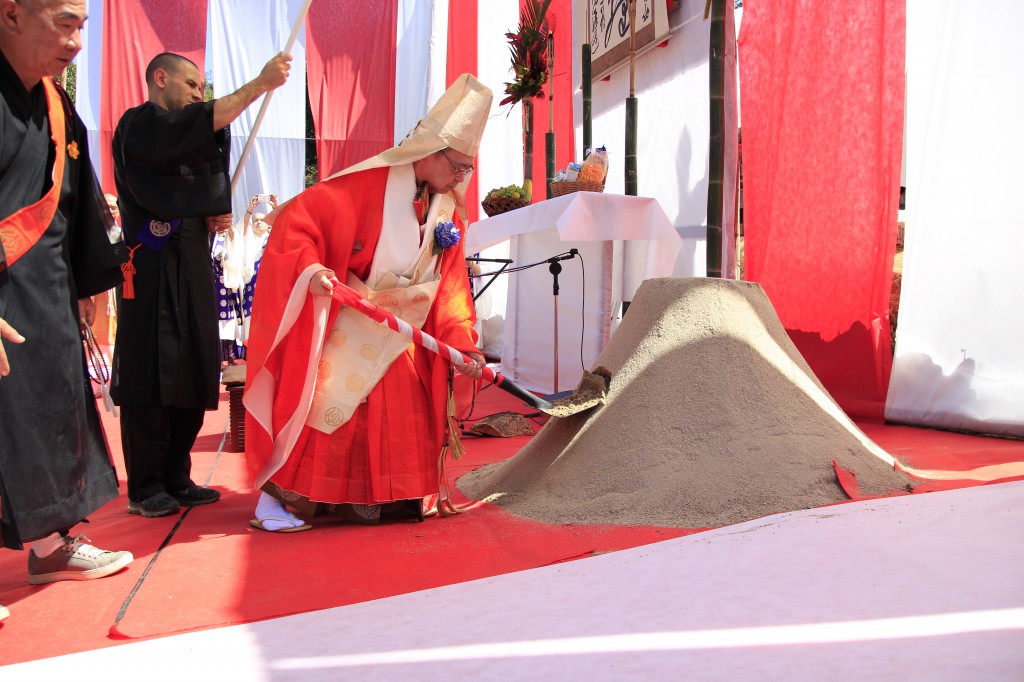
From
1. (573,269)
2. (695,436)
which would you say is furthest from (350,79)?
(695,436)

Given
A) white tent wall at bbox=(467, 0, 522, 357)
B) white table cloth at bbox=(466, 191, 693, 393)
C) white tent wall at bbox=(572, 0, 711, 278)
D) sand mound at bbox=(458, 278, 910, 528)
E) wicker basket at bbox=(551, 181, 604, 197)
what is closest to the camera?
sand mound at bbox=(458, 278, 910, 528)

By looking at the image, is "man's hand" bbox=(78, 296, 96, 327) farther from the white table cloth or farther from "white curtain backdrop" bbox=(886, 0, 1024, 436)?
"white curtain backdrop" bbox=(886, 0, 1024, 436)

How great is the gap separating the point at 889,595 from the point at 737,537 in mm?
515

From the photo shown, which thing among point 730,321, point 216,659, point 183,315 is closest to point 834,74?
point 730,321

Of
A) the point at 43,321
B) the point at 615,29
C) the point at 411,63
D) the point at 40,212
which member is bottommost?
the point at 43,321

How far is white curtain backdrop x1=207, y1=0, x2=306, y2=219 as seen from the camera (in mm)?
9398

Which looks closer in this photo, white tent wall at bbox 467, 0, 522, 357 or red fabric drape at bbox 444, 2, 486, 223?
white tent wall at bbox 467, 0, 522, 357

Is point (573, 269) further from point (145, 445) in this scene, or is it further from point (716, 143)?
point (145, 445)

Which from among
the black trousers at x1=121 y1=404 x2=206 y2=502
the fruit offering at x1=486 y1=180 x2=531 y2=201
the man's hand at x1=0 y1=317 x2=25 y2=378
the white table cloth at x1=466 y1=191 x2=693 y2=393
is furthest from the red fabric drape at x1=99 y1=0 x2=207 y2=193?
the man's hand at x1=0 y1=317 x2=25 y2=378

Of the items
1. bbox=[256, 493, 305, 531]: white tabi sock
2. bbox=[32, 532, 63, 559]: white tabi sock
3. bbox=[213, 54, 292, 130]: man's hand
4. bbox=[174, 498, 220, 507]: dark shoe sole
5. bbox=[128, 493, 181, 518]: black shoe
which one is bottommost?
bbox=[174, 498, 220, 507]: dark shoe sole

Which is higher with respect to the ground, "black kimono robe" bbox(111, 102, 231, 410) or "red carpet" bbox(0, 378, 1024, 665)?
"black kimono robe" bbox(111, 102, 231, 410)

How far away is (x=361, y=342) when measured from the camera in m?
2.46

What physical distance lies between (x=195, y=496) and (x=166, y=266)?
0.81m

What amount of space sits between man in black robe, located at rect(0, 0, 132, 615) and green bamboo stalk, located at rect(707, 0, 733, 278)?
3376 mm
